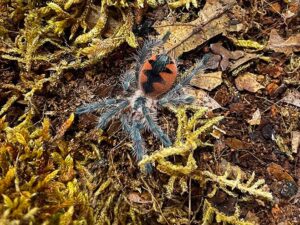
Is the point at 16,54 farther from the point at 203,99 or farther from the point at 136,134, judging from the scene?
the point at 203,99

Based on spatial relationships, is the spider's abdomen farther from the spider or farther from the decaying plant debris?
the decaying plant debris

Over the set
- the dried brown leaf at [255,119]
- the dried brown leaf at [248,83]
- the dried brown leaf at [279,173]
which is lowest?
the dried brown leaf at [279,173]

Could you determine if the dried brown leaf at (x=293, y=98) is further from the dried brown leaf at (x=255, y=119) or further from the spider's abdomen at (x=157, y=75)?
the spider's abdomen at (x=157, y=75)

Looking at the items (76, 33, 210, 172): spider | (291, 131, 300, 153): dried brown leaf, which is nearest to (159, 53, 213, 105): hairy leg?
(76, 33, 210, 172): spider

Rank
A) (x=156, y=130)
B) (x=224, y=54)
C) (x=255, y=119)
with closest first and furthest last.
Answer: (x=156, y=130), (x=255, y=119), (x=224, y=54)

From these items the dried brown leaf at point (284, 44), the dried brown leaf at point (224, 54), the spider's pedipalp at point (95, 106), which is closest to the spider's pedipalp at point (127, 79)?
the spider's pedipalp at point (95, 106)

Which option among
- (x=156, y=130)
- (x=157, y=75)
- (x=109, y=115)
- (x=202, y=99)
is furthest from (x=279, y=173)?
(x=109, y=115)

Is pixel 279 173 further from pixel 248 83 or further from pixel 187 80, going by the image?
pixel 187 80
